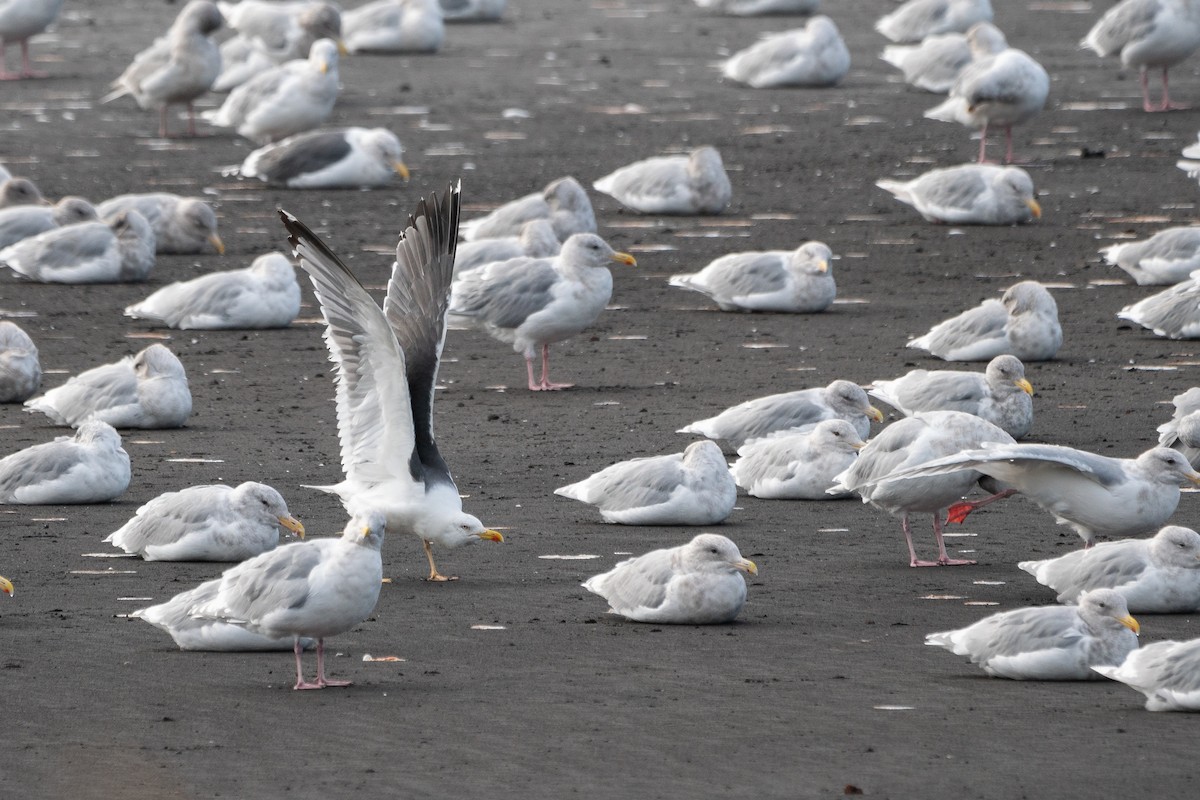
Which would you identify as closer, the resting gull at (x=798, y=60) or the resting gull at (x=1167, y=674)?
the resting gull at (x=1167, y=674)

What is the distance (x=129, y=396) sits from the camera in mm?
14758

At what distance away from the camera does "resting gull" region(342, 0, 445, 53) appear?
34.2 metres

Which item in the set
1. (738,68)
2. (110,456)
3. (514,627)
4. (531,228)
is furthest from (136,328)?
(738,68)

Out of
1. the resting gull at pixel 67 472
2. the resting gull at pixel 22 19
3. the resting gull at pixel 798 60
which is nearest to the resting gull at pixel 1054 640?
the resting gull at pixel 67 472

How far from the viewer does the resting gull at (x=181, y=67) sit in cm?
2780

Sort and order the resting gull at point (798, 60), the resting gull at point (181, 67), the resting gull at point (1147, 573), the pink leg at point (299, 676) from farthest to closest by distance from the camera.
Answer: the resting gull at point (798, 60)
the resting gull at point (181, 67)
the resting gull at point (1147, 573)
the pink leg at point (299, 676)

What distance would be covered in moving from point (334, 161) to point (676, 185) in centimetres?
387

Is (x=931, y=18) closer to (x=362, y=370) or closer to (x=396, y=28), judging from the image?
(x=396, y=28)

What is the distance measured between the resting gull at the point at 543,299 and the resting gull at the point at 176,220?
208 inches

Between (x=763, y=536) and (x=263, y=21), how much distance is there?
23.5 meters

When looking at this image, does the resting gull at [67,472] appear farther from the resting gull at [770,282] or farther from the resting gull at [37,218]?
the resting gull at [37,218]

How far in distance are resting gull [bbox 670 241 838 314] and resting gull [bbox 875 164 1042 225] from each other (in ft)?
11.7

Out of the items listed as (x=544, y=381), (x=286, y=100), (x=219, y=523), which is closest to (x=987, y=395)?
(x=544, y=381)

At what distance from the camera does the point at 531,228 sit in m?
19.2
